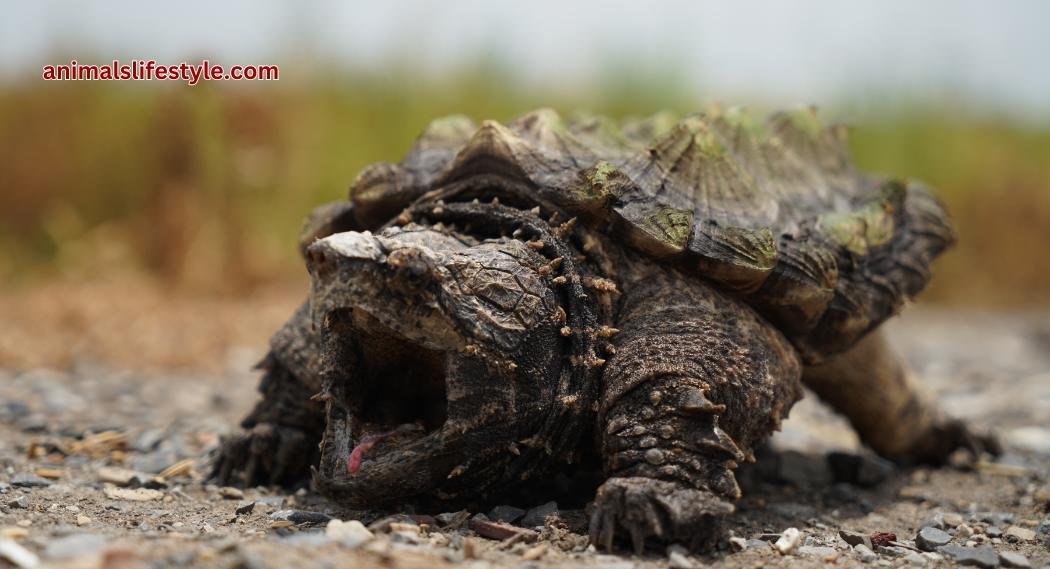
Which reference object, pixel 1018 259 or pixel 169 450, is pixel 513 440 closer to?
pixel 169 450

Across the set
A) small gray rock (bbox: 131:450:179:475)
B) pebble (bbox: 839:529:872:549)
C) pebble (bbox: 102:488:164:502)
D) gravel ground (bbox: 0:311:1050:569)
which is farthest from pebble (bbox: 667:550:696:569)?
small gray rock (bbox: 131:450:179:475)

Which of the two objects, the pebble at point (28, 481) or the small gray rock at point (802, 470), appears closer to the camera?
the pebble at point (28, 481)

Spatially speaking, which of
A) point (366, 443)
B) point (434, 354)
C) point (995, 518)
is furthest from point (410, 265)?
point (995, 518)

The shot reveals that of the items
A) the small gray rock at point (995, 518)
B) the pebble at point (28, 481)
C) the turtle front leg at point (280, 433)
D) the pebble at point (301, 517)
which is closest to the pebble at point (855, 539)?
the small gray rock at point (995, 518)

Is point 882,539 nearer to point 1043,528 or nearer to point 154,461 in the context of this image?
point 1043,528

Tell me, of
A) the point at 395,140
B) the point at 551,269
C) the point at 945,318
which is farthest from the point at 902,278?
the point at 945,318

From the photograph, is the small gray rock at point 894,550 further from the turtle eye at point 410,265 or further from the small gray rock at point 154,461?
the small gray rock at point 154,461
